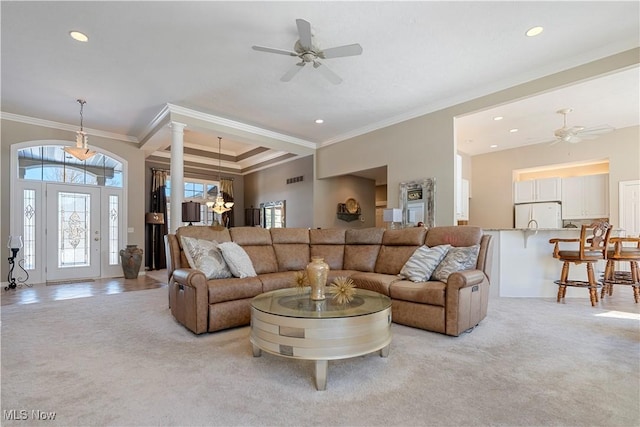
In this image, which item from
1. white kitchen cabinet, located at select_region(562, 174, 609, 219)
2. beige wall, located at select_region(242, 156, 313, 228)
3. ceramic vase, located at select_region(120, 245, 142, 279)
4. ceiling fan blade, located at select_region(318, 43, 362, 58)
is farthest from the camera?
beige wall, located at select_region(242, 156, 313, 228)

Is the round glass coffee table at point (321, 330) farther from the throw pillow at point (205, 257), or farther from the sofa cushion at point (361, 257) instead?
the sofa cushion at point (361, 257)

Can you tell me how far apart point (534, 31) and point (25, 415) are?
5017 millimetres

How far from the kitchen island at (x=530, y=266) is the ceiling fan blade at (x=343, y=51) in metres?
3.49

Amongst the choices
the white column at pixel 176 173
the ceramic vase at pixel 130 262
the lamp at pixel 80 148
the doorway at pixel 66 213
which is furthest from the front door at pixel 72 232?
the white column at pixel 176 173

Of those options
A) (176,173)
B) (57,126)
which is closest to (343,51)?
(176,173)

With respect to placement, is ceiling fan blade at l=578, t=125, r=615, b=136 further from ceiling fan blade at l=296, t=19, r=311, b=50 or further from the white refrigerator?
ceiling fan blade at l=296, t=19, r=311, b=50

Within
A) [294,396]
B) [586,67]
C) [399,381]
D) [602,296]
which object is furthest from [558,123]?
[294,396]

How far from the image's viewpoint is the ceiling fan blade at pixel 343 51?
9.50 feet

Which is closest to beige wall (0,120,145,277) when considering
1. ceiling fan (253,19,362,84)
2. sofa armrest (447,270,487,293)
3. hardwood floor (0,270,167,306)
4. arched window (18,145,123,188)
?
arched window (18,145,123,188)

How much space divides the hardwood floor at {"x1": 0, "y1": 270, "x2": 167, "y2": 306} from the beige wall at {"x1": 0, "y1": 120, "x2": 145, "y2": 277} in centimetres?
88

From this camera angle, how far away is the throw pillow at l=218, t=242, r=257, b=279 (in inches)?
132

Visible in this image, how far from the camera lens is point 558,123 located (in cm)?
593

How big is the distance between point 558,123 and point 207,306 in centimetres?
687

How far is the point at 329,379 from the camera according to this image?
2037 millimetres
